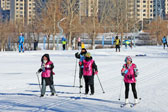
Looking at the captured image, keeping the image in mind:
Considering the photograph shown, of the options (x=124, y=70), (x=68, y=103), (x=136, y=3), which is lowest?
(x=68, y=103)

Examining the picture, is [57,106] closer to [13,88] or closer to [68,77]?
[13,88]

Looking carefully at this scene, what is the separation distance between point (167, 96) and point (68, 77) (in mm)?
6846

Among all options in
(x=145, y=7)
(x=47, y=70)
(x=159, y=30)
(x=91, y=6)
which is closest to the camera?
(x=47, y=70)

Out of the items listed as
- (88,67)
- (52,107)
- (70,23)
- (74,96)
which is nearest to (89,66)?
(88,67)

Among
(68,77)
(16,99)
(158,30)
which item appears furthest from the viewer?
(158,30)

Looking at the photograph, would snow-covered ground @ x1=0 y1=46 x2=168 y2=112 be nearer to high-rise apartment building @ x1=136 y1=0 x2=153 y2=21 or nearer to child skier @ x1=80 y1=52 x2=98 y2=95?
child skier @ x1=80 y1=52 x2=98 y2=95

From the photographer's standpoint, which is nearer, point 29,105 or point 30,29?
point 29,105

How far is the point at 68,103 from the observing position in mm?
10742

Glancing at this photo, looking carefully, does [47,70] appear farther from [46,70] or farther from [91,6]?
[91,6]

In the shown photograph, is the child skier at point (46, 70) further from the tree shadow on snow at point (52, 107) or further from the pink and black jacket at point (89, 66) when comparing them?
the tree shadow on snow at point (52, 107)

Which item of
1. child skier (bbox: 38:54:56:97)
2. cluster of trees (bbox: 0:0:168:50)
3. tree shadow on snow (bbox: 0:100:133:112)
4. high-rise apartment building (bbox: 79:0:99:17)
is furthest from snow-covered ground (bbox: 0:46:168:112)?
high-rise apartment building (bbox: 79:0:99:17)

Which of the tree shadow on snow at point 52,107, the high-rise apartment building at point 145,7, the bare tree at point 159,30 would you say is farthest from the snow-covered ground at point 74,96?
the high-rise apartment building at point 145,7

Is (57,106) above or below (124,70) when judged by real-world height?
below

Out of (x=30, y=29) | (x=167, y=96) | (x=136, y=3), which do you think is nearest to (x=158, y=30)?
(x=30, y=29)
